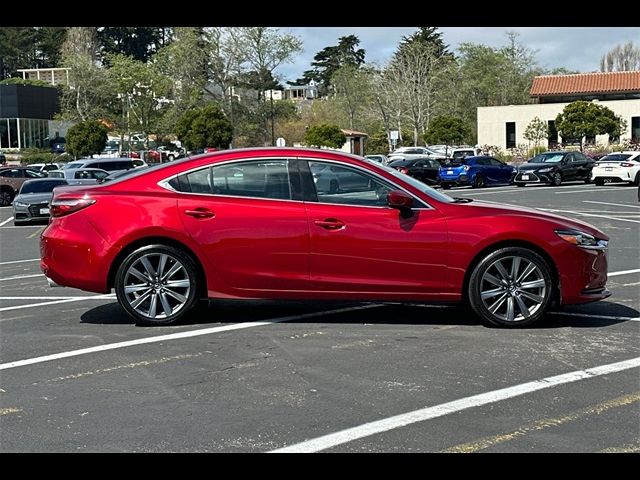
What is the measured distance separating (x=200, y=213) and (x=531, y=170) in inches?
1213

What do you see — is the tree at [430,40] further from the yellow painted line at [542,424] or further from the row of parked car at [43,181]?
the yellow painted line at [542,424]

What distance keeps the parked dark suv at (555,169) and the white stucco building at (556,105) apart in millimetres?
24068

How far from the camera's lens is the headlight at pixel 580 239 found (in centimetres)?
770

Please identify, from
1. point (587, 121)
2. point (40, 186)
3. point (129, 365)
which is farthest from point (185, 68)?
point (129, 365)

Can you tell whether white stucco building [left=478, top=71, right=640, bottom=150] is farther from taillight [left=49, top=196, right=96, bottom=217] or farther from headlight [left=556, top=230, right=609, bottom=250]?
taillight [left=49, top=196, right=96, bottom=217]

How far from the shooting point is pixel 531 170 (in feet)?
120

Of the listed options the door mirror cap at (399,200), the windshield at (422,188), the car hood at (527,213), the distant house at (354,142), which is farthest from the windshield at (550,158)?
the door mirror cap at (399,200)

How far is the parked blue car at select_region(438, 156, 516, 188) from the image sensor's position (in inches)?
1487

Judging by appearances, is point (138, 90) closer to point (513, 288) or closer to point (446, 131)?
point (446, 131)

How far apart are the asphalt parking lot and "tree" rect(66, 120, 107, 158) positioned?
1736 inches

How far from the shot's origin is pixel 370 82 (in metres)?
76.9

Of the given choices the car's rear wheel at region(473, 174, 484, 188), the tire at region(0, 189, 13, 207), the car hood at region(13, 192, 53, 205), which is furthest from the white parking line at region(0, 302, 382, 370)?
the car's rear wheel at region(473, 174, 484, 188)

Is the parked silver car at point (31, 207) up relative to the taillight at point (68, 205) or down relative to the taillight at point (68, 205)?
down
